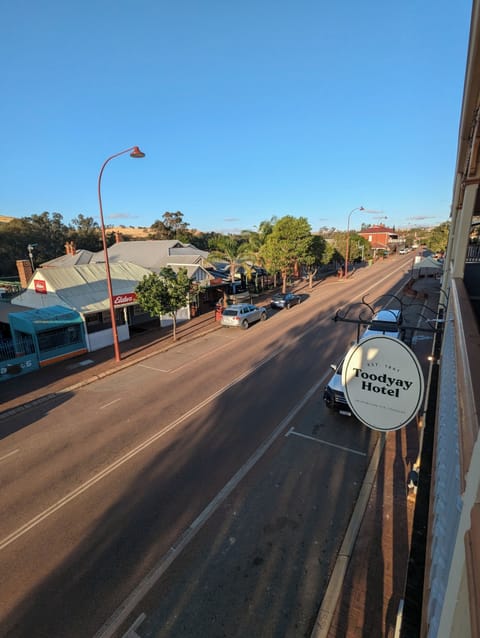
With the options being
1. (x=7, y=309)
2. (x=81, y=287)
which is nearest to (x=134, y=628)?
(x=81, y=287)

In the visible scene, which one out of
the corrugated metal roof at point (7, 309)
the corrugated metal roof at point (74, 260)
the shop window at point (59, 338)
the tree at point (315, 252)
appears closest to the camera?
the shop window at point (59, 338)

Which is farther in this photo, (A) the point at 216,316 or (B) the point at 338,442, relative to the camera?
(A) the point at 216,316

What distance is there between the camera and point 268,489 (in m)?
7.73

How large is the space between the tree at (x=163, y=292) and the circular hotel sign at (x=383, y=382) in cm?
1605

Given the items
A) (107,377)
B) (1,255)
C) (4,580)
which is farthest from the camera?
(1,255)

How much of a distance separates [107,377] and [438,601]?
15.2 meters

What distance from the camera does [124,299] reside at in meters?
19.9

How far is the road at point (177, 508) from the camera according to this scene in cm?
536

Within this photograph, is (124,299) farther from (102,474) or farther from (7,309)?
(102,474)

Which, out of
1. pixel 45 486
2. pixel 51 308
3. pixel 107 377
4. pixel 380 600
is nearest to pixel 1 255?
pixel 51 308

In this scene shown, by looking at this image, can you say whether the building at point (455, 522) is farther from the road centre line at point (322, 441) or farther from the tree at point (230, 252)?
the tree at point (230, 252)

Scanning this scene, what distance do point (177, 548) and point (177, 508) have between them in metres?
0.97

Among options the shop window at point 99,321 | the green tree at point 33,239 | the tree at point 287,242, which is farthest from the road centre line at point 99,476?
the green tree at point 33,239

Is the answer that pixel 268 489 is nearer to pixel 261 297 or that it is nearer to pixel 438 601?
pixel 438 601
